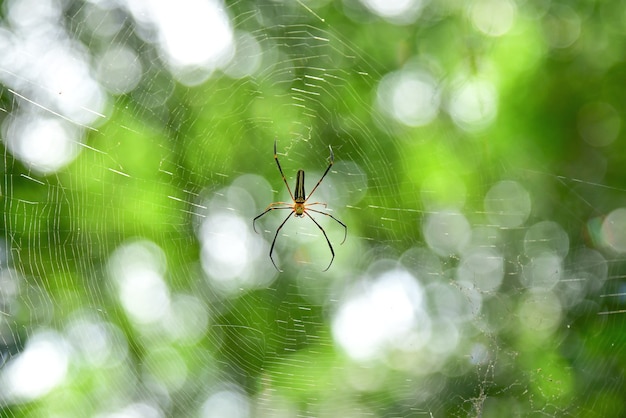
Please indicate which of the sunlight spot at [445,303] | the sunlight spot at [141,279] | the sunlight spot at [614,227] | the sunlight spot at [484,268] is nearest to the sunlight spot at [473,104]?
the sunlight spot at [484,268]

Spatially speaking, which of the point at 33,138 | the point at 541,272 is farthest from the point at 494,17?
the point at 33,138

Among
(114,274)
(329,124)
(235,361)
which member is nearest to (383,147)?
(329,124)

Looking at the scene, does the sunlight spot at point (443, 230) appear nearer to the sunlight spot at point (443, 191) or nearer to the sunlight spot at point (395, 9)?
the sunlight spot at point (443, 191)

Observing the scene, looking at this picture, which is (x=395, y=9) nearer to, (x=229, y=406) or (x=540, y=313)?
(x=540, y=313)

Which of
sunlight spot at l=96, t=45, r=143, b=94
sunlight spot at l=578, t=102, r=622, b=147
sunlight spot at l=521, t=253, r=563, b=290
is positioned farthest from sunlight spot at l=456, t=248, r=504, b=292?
sunlight spot at l=96, t=45, r=143, b=94

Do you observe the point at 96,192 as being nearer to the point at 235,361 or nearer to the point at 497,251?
the point at 235,361
